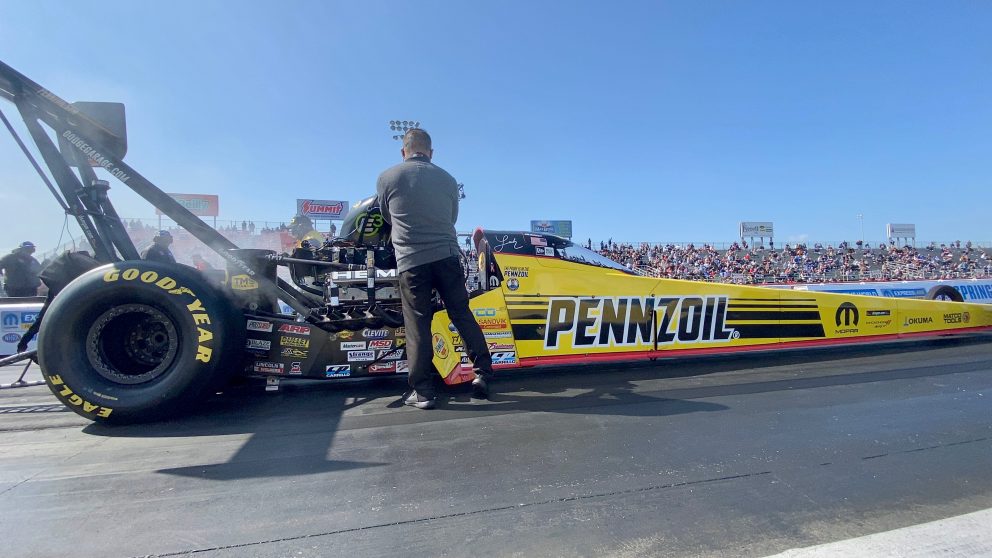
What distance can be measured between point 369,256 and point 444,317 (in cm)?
84

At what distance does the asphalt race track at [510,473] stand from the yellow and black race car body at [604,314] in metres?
0.57

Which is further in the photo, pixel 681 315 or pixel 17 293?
pixel 17 293

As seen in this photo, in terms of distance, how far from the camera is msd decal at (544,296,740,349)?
13.9ft

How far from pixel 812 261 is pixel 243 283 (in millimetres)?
35635

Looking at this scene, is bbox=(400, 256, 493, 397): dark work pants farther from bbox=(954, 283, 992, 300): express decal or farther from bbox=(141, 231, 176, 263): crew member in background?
bbox=(954, 283, 992, 300): express decal

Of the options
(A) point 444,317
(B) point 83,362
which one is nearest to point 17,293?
(B) point 83,362

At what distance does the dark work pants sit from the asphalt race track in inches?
11.1

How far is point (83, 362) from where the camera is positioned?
10.2 feet

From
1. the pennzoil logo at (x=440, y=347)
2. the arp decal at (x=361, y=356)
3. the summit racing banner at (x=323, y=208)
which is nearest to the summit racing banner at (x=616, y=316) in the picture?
the pennzoil logo at (x=440, y=347)

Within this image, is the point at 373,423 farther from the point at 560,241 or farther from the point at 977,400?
the point at 977,400

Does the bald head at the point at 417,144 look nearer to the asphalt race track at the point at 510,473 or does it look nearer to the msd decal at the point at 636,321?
the msd decal at the point at 636,321

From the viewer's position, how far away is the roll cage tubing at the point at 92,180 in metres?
3.55

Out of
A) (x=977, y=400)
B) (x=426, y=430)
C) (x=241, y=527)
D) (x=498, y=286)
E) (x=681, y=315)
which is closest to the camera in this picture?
(x=241, y=527)

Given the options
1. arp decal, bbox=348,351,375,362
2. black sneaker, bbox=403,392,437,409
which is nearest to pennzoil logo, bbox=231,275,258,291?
arp decal, bbox=348,351,375,362
